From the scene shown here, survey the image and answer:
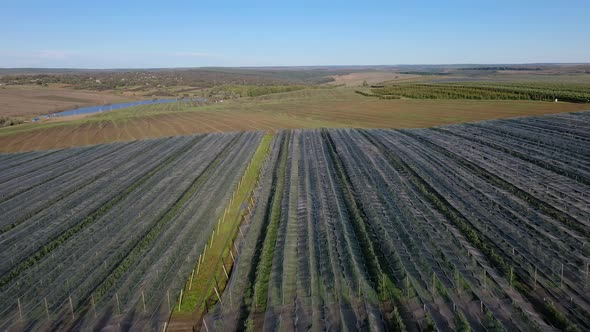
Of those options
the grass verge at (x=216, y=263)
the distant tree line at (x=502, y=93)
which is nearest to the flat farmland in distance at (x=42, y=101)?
the distant tree line at (x=502, y=93)

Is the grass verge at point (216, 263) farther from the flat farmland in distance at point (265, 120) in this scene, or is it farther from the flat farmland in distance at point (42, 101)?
the flat farmland in distance at point (42, 101)

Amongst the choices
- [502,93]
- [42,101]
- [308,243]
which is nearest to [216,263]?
[308,243]

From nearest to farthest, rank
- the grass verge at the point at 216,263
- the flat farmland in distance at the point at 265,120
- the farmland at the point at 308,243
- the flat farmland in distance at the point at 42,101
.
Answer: the farmland at the point at 308,243, the grass verge at the point at 216,263, the flat farmland in distance at the point at 265,120, the flat farmland in distance at the point at 42,101

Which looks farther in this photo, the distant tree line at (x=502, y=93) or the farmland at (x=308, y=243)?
the distant tree line at (x=502, y=93)

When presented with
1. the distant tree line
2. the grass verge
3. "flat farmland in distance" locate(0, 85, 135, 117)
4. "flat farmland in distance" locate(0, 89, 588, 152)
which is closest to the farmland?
the grass verge

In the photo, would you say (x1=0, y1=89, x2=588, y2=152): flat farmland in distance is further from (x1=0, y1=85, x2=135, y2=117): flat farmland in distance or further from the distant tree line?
(x1=0, y1=85, x2=135, y2=117): flat farmland in distance

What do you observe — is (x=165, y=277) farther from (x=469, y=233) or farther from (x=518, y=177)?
(x=518, y=177)
